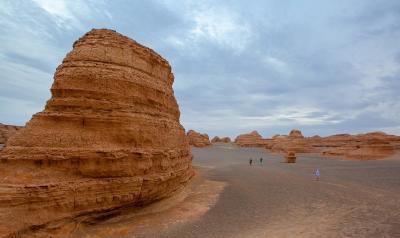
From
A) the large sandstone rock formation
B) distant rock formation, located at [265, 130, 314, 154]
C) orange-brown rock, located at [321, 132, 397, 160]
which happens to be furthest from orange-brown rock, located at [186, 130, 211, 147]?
the large sandstone rock formation

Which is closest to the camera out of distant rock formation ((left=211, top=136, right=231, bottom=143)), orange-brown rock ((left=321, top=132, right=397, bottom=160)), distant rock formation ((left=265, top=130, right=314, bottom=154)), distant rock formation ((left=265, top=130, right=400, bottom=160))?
orange-brown rock ((left=321, top=132, right=397, bottom=160))

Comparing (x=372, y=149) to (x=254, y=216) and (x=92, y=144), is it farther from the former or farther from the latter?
(x=92, y=144)

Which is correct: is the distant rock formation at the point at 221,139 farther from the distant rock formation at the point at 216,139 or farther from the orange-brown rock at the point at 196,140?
the orange-brown rock at the point at 196,140

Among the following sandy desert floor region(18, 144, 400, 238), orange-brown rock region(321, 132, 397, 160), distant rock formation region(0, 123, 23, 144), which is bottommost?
sandy desert floor region(18, 144, 400, 238)

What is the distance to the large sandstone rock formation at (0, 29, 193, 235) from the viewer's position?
824 centimetres

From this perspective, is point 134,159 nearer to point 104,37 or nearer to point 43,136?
point 43,136

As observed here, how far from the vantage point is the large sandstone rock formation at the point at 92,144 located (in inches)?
324

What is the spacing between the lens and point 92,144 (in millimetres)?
9766

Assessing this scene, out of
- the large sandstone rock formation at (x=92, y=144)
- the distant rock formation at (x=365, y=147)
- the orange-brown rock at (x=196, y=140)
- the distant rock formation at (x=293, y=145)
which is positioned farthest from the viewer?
the orange-brown rock at (x=196, y=140)

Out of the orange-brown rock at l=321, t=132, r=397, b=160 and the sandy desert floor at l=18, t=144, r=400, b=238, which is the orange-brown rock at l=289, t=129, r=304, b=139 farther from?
the sandy desert floor at l=18, t=144, r=400, b=238

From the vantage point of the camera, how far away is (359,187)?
18.0m

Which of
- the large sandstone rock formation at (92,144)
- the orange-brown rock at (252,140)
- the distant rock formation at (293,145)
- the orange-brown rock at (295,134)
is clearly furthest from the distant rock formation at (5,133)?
the orange-brown rock at (252,140)

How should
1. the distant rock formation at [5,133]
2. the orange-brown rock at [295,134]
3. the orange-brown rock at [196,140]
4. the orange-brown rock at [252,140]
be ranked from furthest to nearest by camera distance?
the orange-brown rock at [252,140], the orange-brown rock at [196,140], the orange-brown rock at [295,134], the distant rock formation at [5,133]

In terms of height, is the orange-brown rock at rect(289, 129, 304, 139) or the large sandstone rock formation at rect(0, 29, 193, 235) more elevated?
the orange-brown rock at rect(289, 129, 304, 139)
